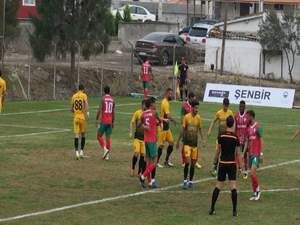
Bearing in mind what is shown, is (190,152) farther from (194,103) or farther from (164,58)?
(164,58)

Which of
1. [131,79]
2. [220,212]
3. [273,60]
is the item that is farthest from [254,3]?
[220,212]

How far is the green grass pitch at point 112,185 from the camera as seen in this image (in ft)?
59.4

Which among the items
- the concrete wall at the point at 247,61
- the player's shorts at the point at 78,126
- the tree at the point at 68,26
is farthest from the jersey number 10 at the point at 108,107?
the concrete wall at the point at 247,61

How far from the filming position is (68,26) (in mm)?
47656

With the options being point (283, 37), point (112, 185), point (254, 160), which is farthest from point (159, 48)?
point (254, 160)

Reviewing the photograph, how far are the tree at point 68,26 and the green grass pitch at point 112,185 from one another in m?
13.4

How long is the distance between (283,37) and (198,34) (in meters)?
11.1

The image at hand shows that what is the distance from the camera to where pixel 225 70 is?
59.5 meters

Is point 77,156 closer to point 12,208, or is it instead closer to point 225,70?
point 12,208

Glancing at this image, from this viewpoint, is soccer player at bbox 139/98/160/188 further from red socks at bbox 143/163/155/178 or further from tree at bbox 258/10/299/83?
tree at bbox 258/10/299/83

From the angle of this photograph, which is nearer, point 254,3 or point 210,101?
point 210,101

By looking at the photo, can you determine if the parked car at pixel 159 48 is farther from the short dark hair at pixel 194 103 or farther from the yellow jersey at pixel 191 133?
the yellow jersey at pixel 191 133

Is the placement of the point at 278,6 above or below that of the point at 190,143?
above

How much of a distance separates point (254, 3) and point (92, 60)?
32.9 m
